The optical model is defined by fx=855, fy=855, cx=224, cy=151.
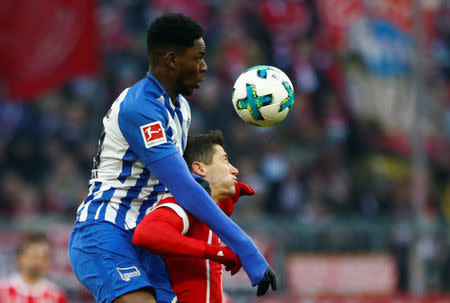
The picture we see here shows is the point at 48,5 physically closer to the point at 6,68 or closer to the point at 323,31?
the point at 6,68

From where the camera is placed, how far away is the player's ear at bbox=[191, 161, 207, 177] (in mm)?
4711

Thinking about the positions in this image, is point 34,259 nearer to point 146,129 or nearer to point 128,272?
point 128,272

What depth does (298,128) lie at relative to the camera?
12.2m

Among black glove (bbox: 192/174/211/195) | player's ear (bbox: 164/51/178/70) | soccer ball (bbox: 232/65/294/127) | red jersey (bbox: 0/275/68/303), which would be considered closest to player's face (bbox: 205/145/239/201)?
black glove (bbox: 192/174/211/195)

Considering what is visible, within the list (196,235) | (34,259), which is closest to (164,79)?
(196,235)

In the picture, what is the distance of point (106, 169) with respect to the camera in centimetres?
452

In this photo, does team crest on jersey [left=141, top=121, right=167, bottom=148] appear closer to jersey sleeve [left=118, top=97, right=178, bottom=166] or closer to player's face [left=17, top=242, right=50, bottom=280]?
jersey sleeve [left=118, top=97, right=178, bottom=166]

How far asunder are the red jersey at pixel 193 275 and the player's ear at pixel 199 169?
300mm

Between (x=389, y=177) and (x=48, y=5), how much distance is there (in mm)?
5229

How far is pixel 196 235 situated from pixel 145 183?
39 cm

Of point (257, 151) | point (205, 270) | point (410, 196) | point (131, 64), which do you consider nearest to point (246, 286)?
point (257, 151)

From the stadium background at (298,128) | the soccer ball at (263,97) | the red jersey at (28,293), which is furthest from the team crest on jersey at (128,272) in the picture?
the stadium background at (298,128)

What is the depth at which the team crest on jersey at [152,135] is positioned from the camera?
428 centimetres

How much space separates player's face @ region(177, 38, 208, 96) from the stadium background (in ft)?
18.7
